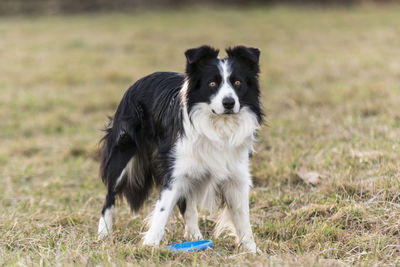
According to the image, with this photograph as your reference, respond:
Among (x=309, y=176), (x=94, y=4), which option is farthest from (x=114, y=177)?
(x=94, y=4)

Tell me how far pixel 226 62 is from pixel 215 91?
26 centimetres

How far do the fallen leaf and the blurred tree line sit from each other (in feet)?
61.6

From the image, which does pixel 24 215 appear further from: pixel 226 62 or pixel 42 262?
pixel 226 62

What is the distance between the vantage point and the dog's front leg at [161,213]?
3.69 m

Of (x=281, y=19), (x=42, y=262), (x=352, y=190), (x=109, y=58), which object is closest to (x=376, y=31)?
(x=281, y=19)

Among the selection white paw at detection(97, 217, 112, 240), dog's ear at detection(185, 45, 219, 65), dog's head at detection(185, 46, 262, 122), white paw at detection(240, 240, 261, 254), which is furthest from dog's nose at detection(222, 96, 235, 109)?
white paw at detection(97, 217, 112, 240)

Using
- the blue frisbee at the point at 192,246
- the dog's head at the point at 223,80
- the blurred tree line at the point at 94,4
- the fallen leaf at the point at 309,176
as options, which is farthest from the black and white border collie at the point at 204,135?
Answer: the blurred tree line at the point at 94,4

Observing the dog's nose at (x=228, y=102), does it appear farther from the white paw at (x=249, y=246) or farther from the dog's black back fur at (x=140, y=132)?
the white paw at (x=249, y=246)

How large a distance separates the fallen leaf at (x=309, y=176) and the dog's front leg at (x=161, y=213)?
5.58 ft

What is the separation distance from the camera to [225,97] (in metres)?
3.44

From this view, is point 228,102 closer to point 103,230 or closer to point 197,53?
point 197,53

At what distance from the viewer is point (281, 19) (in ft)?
61.7

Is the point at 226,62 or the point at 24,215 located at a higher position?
the point at 226,62

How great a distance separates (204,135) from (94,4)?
803 inches
